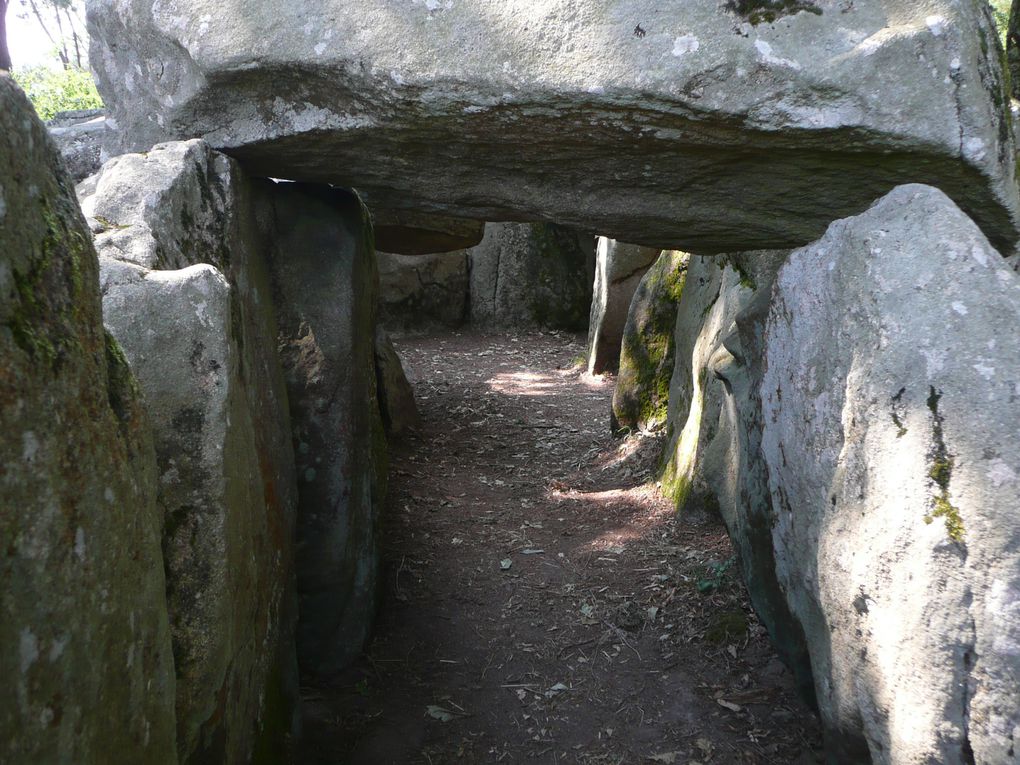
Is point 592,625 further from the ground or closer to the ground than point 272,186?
closer to the ground

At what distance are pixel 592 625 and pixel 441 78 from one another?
234 centimetres

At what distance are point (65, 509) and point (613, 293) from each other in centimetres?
681

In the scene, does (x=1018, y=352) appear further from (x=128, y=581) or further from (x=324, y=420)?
(x=324, y=420)

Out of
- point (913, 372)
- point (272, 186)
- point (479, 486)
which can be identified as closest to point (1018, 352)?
point (913, 372)

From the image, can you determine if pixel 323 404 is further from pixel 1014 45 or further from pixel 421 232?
pixel 1014 45

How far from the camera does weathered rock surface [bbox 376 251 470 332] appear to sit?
1038cm

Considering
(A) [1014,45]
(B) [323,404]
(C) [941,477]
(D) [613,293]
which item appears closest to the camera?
(C) [941,477]

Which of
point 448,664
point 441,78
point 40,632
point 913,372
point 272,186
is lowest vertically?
point 448,664

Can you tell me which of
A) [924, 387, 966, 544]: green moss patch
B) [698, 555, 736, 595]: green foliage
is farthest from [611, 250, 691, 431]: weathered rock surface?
[924, 387, 966, 544]: green moss patch

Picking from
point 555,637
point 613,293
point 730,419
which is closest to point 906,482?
point 555,637

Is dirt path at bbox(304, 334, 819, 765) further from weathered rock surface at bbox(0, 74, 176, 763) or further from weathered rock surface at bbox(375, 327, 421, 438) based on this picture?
weathered rock surface at bbox(0, 74, 176, 763)

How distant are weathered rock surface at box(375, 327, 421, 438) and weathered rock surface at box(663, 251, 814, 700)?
1.94m

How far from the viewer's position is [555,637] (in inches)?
151

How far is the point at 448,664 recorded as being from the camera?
3682 millimetres
